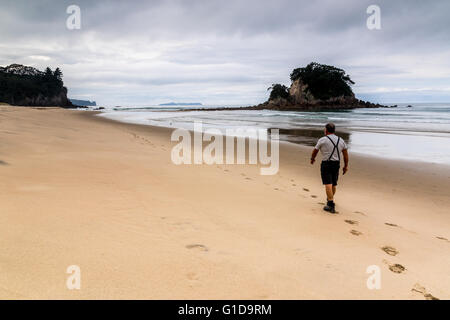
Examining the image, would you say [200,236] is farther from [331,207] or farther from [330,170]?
[330,170]

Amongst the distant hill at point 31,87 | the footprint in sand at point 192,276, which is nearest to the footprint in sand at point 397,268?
the footprint in sand at point 192,276

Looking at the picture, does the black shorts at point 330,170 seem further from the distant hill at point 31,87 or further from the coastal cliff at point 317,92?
the distant hill at point 31,87

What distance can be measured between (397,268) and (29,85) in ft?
504

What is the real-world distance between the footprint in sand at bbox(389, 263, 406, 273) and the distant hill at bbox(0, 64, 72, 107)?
478 feet

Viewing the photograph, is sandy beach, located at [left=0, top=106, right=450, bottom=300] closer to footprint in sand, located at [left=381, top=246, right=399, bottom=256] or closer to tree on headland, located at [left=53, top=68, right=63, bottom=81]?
footprint in sand, located at [left=381, top=246, right=399, bottom=256]

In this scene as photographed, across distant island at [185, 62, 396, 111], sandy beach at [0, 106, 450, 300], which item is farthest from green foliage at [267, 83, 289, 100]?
sandy beach at [0, 106, 450, 300]

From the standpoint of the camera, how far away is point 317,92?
10219 centimetres

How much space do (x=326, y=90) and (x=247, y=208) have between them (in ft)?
355

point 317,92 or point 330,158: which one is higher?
point 317,92

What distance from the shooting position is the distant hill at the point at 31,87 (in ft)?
374

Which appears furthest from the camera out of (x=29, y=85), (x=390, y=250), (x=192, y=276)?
(x=29, y=85)

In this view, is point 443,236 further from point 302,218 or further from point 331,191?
point 302,218

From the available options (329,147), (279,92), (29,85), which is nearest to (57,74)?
(29,85)
